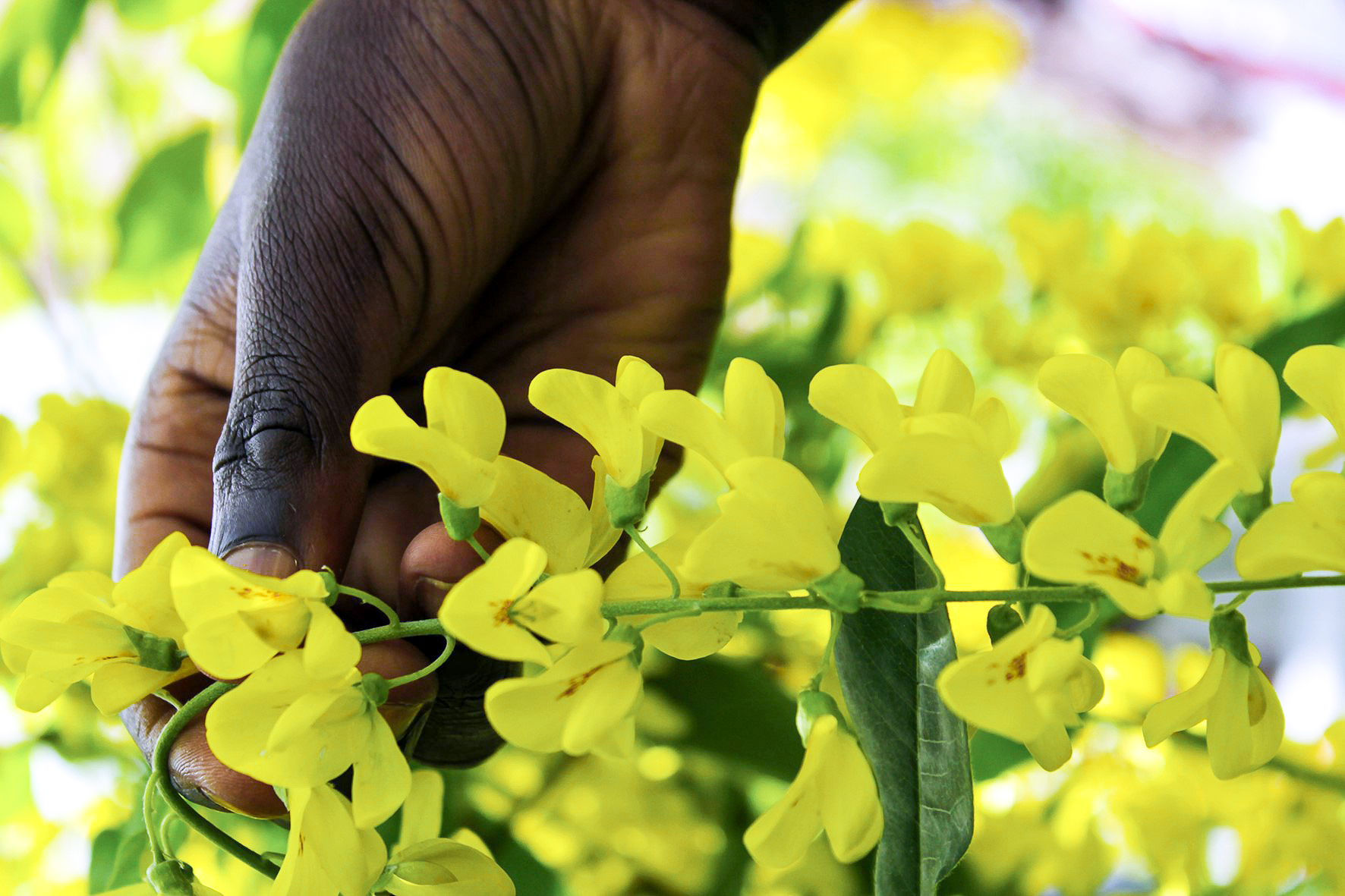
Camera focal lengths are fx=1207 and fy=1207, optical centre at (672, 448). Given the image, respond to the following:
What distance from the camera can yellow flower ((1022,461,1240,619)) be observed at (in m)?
0.19

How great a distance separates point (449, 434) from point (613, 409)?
0.10ft

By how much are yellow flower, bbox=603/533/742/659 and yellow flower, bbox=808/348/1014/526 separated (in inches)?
1.7

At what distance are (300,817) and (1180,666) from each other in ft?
1.50

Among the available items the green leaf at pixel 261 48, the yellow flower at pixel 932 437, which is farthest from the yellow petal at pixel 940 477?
the green leaf at pixel 261 48

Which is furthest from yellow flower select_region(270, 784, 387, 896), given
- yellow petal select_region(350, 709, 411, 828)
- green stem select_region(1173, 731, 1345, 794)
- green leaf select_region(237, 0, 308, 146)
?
green leaf select_region(237, 0, 308, 146)

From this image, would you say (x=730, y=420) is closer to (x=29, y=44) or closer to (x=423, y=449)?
(x=423, y=449)

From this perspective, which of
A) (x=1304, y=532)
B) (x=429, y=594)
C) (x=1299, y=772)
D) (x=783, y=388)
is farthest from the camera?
(x=783, y=388)

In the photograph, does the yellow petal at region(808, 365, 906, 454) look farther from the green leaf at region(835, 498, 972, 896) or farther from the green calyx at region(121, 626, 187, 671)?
the green calyx at region(121, 626, 187, 671)

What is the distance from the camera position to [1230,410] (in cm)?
21

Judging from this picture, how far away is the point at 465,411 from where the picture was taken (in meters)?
0.22

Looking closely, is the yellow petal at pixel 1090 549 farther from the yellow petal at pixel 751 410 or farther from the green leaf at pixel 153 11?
the green leaf at pixel 153 11

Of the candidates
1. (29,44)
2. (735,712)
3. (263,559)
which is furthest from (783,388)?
(29,44)

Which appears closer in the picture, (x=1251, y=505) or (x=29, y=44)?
(x=1251, y=505)

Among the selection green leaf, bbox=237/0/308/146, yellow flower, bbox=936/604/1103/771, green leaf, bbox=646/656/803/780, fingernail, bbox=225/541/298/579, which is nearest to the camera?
yellow flower, bbox=936/604/1103/771
